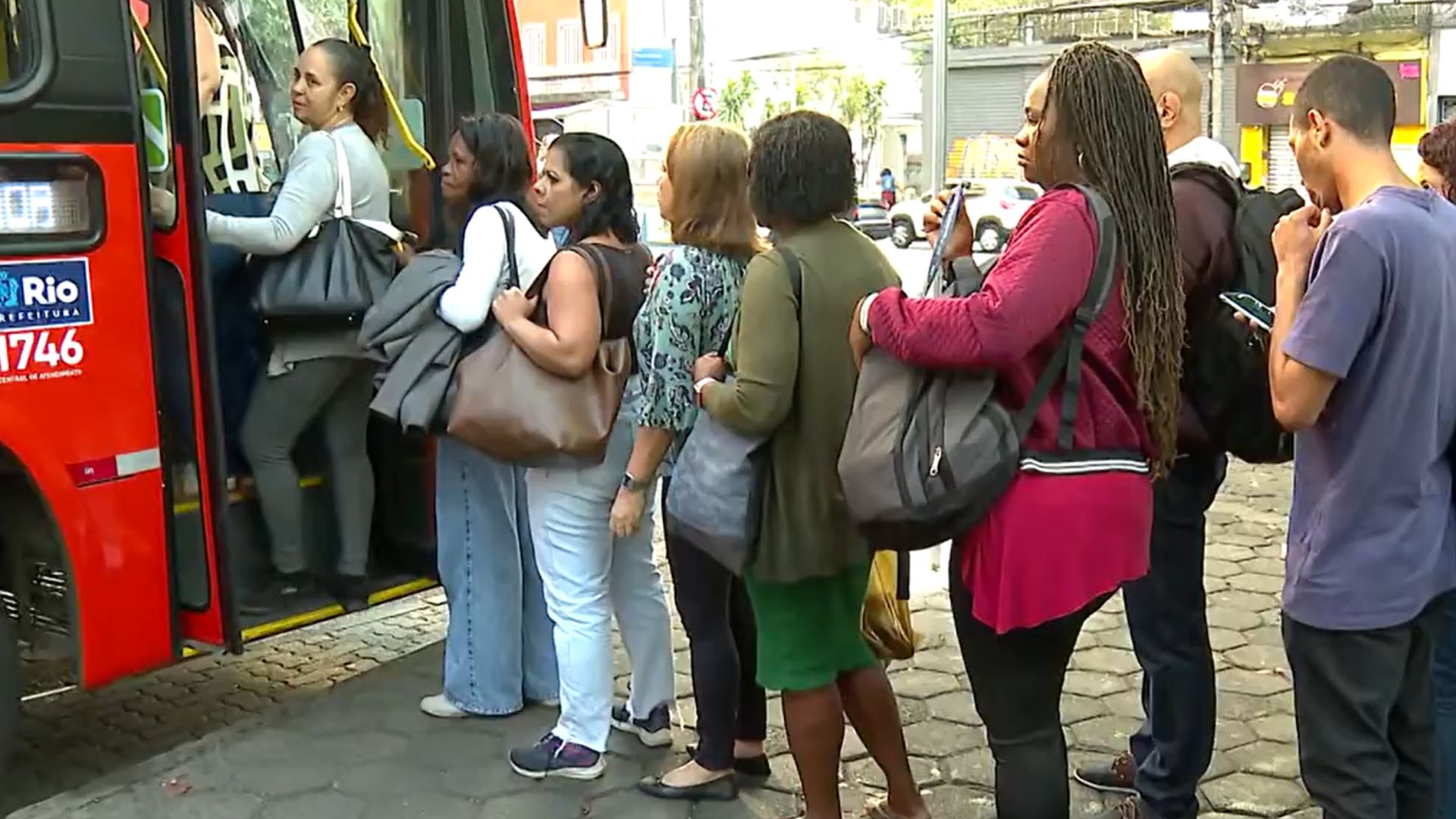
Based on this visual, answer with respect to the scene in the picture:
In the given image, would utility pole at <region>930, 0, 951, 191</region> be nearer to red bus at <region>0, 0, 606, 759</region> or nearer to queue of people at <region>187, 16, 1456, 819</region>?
queue of people at <region>187, 16, 1456, 819</region>

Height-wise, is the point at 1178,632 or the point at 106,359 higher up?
the point at 106,359

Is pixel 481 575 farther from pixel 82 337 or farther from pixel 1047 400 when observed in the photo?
pixel 1047 400

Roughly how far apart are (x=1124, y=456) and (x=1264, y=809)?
5.20 feet

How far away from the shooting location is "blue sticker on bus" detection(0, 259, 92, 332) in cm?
347

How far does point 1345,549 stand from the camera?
2.72 meters

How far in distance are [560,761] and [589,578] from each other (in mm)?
518

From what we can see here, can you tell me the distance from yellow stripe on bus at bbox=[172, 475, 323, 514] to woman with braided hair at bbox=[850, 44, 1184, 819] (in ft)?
6.73

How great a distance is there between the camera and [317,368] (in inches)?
172

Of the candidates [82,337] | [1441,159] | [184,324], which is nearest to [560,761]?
[184,324]

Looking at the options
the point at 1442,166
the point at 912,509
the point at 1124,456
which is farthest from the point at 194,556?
the point at 1442,166

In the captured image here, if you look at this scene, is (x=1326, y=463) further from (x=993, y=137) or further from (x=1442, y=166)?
(x=993, y=137)

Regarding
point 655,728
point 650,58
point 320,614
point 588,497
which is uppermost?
point 650,58

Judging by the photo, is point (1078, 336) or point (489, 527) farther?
point (489, 527)

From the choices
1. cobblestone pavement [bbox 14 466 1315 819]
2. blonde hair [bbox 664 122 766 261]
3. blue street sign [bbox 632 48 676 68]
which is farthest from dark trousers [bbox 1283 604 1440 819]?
blue street sign [bbox 632 48 676 68]
